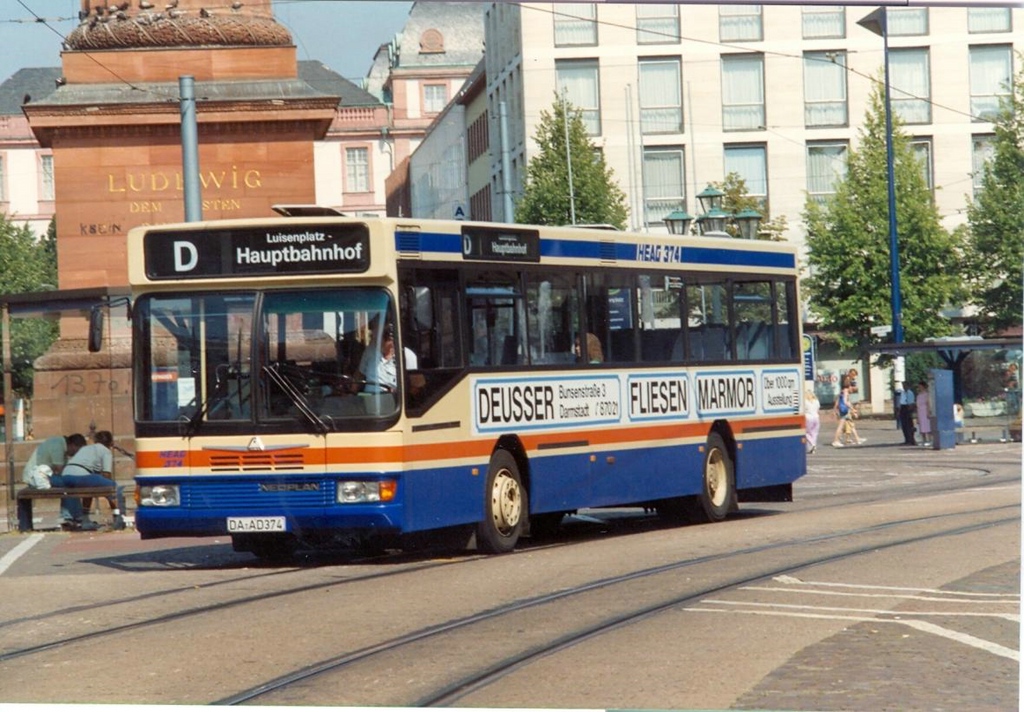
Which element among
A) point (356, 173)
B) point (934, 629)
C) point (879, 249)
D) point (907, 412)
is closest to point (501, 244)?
point (934, 629)

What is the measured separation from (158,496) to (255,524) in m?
0.87

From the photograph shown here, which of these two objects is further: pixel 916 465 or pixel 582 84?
pixel 582 84

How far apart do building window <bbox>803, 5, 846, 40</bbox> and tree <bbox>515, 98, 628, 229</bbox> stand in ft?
28.5

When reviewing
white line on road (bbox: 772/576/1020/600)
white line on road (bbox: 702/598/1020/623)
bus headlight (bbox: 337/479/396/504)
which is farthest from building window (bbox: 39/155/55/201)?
white line on road (bbox: 702/598/1020/623)

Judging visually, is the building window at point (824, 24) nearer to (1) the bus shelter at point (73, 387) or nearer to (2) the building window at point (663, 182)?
(2) the building window at point (663, 182)

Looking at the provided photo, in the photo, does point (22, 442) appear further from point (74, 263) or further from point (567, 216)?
point (567, 216)

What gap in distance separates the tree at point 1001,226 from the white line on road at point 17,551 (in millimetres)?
35806

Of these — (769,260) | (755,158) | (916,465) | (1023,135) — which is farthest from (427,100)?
(769,260)

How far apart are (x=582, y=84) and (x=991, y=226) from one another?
1206cm

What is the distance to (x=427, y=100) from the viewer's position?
85375mm

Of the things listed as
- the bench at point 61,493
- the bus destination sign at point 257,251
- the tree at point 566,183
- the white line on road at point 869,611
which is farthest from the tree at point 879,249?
the white line on road at point 869,611

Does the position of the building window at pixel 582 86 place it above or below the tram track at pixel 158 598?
above

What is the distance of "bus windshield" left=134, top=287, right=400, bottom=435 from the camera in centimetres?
1541

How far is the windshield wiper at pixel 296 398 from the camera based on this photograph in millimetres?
15328
